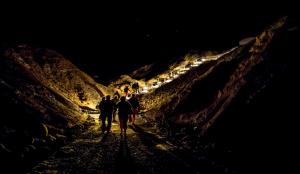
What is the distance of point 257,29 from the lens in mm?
35406

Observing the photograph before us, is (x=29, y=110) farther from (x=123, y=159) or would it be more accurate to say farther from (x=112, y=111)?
(x=123, y=159)

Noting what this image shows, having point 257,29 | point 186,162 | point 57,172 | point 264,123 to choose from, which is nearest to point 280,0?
point 257,29

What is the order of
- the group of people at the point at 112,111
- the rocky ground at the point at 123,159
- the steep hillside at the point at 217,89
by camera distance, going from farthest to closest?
the group of people at the point at 112,111 → the steep hillside at the point at 217,89 → the rocky ground at the point at 123,159

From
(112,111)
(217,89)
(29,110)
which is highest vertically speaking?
(217,89)

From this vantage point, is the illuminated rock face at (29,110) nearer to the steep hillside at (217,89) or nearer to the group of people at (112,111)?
the group of people at (112,111)

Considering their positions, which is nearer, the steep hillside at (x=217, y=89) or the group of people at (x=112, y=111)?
the steep hillside at (x=217, y=89)

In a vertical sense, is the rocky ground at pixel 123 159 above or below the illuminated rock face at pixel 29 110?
below

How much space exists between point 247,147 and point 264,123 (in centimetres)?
88

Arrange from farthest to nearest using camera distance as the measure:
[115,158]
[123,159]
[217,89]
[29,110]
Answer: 1. [217,89]
2. [29,110]
3. [115,158]
4. [123,159]

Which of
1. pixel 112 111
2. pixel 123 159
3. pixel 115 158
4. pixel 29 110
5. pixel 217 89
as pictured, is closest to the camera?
pixel 123 159

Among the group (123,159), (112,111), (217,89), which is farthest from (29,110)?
(217,89)

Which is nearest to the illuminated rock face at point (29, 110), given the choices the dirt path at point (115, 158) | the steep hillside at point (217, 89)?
the dirt path at point (115, 158)

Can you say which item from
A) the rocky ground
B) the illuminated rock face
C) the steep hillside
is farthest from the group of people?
the steep hillside

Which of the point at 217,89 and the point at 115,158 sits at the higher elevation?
the point at 217,89
